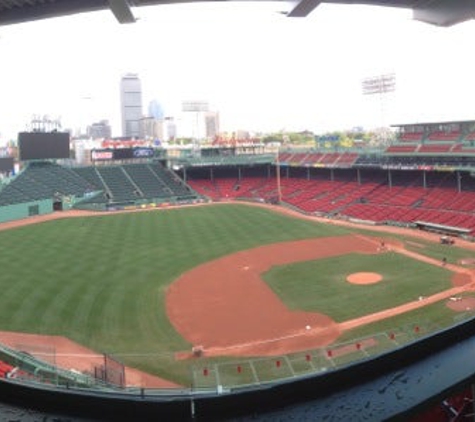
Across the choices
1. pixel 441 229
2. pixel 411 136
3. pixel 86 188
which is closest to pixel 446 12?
pixel 441 229

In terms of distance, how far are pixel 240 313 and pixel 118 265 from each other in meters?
12.4

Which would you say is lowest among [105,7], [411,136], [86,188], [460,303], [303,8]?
[460,303]

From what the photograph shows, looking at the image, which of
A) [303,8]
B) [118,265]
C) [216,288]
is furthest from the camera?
[118,265]

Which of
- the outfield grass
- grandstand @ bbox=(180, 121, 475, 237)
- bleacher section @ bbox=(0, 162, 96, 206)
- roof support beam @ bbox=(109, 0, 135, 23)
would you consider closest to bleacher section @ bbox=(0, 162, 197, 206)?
bleacher section @ bbox=(0, 162, 96, 206)

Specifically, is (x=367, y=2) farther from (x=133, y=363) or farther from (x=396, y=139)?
(x=396, y=139)

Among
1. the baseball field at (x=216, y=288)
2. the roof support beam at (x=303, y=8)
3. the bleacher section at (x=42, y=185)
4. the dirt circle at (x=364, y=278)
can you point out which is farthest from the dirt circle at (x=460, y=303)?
the bleacher section at (x=42, y=185)

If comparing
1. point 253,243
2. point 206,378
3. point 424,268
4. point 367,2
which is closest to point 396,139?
point 253,243

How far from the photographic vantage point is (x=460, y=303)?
870 inches

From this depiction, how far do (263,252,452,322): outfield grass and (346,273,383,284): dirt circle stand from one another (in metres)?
0.34

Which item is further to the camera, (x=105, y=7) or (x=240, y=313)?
(x=240, y=313)

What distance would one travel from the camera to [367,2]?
15.0ft

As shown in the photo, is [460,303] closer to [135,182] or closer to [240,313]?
[240,313]

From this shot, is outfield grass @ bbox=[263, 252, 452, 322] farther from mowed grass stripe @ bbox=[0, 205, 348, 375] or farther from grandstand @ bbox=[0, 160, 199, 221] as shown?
grandstand @ bbox=[0, 160, 199, 221]

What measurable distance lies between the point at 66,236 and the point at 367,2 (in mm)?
42081
